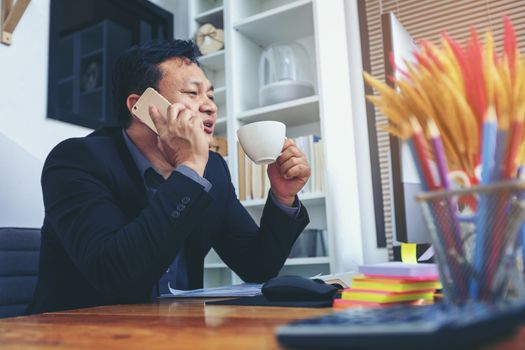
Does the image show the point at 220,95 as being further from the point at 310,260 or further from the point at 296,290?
the point at 296,290

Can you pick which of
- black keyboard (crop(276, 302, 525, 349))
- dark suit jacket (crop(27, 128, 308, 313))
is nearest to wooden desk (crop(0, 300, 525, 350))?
black keyboard (crop(276, 302, 525, 349))

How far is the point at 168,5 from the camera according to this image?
305cm

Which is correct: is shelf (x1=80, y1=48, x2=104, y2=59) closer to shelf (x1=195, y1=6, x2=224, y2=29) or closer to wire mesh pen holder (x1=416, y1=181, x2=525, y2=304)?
shelf (x1=195, y1=6, x2=224, y2=29)

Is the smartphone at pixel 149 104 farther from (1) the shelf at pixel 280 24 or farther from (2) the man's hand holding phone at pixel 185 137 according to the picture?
(1) the shelf at pixel 280 24

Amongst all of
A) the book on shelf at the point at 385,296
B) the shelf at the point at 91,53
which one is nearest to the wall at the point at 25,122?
the book on shelf at the point at 385,296

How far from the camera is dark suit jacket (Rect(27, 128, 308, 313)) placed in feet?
2.81

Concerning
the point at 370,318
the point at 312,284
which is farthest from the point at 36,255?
the point at 370,318

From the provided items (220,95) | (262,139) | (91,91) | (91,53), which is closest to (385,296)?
(262,139)

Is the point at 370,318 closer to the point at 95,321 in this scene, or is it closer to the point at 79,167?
the point at 95,321

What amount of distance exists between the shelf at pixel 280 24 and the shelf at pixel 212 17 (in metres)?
0.33

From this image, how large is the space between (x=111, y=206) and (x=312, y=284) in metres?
0.49

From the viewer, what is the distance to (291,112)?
2400mm

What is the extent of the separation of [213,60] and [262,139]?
2001mm

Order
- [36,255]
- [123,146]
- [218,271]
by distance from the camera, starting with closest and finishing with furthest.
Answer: [123,146], [36,255], [218,271]
